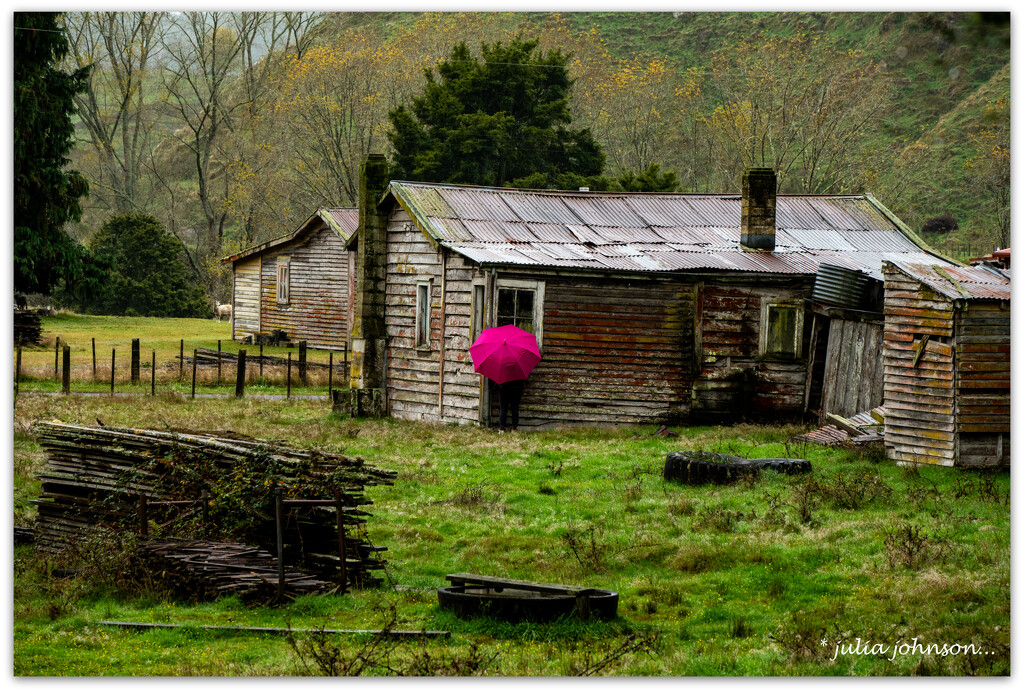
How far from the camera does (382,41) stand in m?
60.5

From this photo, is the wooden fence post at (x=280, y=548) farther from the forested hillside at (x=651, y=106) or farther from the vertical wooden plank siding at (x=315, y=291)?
the forested hillside at (x=651, y=106)

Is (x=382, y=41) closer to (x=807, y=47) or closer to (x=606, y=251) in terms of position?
(x=807, y=47)

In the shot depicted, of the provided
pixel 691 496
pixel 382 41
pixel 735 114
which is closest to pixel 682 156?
pixel 735 114

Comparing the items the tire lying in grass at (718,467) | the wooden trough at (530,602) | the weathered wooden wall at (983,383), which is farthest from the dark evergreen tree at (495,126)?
the wooden trough at (530,602)

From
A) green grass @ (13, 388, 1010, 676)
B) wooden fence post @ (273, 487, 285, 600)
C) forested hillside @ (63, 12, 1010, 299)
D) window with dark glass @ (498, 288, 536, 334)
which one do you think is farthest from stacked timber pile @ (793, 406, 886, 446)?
forested hillside @ (63, 12, 1010, 299)

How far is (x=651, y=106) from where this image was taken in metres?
56.3

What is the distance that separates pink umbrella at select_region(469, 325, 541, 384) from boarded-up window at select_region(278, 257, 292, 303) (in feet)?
80.3

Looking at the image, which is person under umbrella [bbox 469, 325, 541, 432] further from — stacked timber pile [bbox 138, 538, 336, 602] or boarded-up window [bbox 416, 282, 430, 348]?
stacked timber pile [bbox 138, 538, 336, 602]

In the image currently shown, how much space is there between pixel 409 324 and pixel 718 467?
10.4 metres

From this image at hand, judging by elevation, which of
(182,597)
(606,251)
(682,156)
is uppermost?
(682,156)

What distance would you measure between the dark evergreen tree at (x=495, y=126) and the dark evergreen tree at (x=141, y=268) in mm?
14725

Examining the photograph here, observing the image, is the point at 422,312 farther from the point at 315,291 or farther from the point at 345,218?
the point at 315,291

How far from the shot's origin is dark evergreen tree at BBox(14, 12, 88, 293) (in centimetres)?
1644

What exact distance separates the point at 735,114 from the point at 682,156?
A: 795 cm
